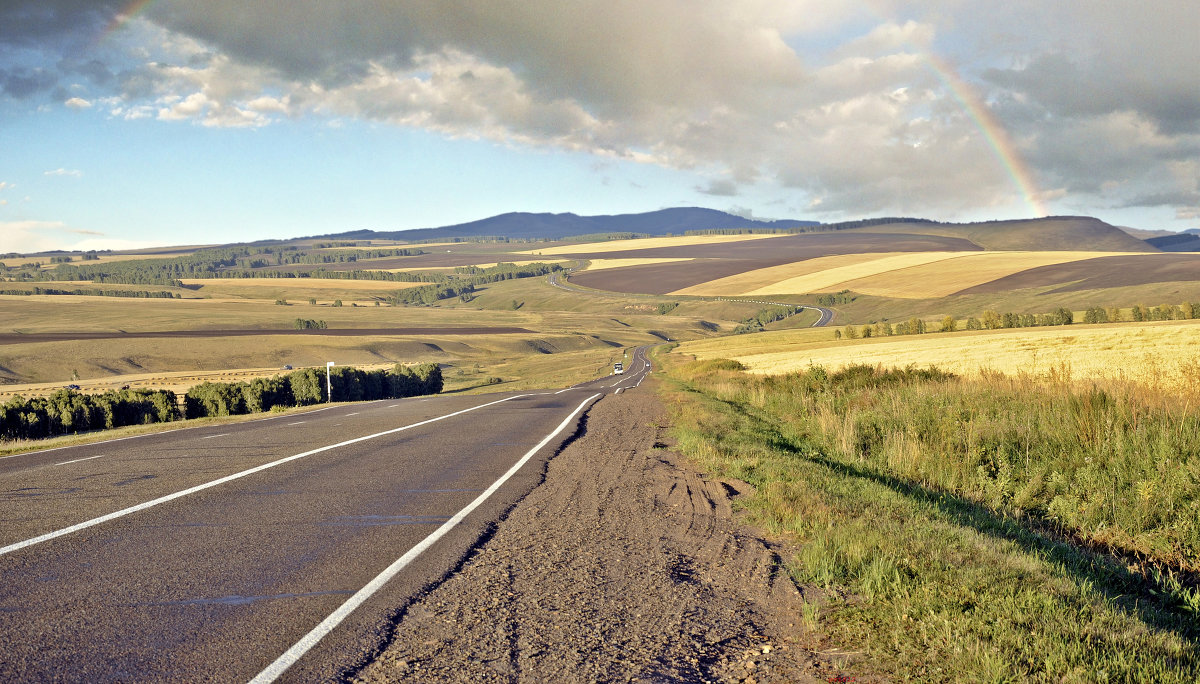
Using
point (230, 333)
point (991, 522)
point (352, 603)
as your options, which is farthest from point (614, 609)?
point (230, 333)

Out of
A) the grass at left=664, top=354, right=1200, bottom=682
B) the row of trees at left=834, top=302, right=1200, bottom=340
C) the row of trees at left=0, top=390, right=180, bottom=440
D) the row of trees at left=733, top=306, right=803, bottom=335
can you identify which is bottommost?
the row of trees at left=733, top=306, right=803, bottom=335

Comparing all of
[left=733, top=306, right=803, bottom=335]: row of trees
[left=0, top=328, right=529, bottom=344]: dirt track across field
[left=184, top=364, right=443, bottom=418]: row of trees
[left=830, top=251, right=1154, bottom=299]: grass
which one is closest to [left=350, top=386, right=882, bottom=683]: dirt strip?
[left=184, top=364, right=443, bottom=418]: row of trees

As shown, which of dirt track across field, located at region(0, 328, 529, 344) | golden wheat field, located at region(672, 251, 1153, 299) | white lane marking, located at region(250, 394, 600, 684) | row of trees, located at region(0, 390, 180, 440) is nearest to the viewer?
white lane marking, located at region(250, 394, 600, 684)

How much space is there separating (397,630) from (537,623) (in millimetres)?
998

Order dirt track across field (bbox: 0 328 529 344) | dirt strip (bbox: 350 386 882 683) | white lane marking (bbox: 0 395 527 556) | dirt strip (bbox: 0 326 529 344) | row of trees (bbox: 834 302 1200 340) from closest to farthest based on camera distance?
dirt strip (bbox: 350 386 882 683) → white lane marking (bbox: 0 395 527 556) → row of trees (bbox: 834 302 1200 340) → dirt track across field (bbox: 0 328 529 344) → dirt strip (bbox: 0 326 529 344)

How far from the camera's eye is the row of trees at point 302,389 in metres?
50.2

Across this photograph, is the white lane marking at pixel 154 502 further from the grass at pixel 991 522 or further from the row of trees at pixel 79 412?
the row of trees at pixel 79 412

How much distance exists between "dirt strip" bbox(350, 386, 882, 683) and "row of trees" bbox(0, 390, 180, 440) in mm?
38021

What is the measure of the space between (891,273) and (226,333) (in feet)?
417

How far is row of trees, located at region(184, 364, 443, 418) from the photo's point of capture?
5019 centimetres

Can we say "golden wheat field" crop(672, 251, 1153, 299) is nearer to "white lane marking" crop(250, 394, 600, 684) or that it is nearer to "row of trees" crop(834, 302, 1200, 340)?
"row of trees" crop(834, 302, 1200, 340)

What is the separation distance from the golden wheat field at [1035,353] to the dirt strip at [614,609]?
13.1 m

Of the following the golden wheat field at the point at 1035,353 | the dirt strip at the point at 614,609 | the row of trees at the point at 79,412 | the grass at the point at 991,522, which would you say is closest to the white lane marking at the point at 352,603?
the dirt strip at the point at 614,609

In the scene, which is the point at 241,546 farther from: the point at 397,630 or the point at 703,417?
the point at 703,417
